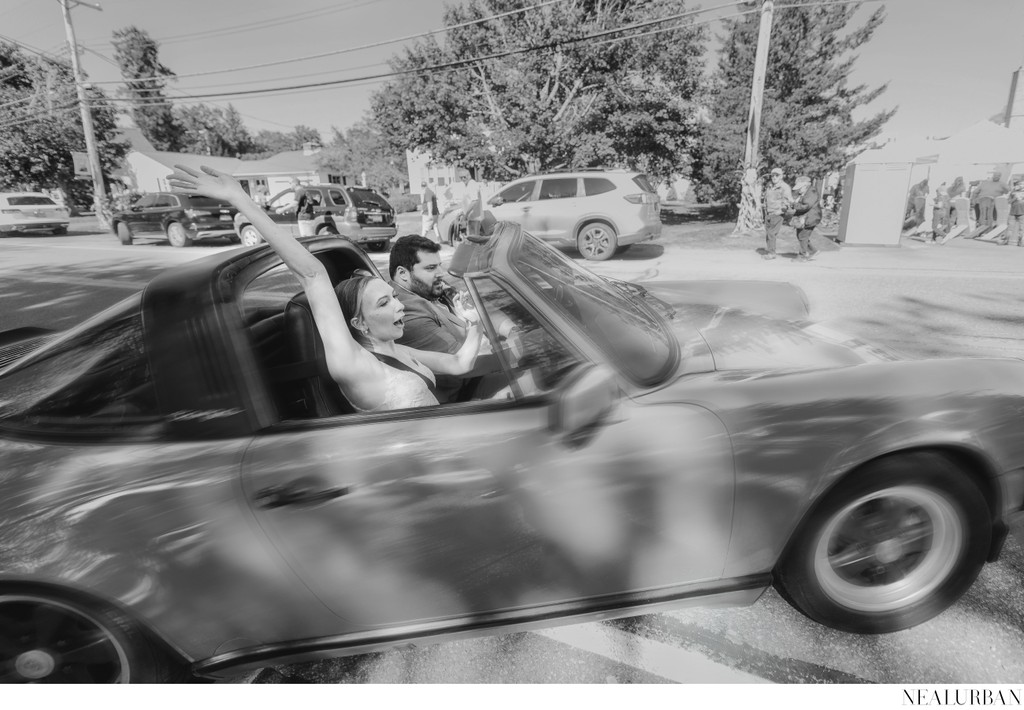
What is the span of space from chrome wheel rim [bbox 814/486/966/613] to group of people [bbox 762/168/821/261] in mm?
9461

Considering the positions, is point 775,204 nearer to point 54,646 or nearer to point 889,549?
point 889,549

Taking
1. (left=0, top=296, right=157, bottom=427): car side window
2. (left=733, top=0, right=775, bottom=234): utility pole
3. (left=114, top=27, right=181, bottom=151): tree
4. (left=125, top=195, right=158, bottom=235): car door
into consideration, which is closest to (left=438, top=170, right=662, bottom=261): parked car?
(left=733, top=0, right=775, bottom=234): utility pole

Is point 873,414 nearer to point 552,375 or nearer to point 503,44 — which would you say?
point 552,375

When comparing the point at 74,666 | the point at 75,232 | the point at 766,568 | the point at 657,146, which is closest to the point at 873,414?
the point at 766,568

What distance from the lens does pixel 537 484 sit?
144 cm

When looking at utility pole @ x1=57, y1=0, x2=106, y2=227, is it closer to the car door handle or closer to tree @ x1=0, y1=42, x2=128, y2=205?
tree @ x1=0, y1=42, x2=128, y2=205

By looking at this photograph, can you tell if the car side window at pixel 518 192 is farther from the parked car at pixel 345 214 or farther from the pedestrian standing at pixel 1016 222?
the pedestrian standing at pixel 1016 222

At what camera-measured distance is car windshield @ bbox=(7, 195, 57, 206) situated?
67.6 feet

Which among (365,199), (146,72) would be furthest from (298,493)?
(146,72)

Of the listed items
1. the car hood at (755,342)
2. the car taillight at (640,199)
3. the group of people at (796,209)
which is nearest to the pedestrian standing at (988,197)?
the group of people at (796,209)

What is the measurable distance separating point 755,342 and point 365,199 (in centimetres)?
1325

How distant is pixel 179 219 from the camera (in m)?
14.5

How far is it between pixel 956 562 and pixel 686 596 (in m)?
0.90

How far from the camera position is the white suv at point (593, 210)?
10.4 m
